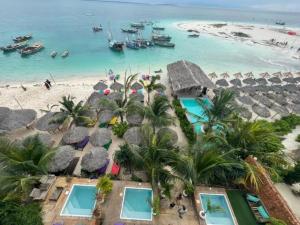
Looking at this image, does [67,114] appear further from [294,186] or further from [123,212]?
[294,186]

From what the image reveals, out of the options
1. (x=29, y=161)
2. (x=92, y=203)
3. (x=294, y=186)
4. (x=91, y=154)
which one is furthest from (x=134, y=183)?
(x=294, y=186)

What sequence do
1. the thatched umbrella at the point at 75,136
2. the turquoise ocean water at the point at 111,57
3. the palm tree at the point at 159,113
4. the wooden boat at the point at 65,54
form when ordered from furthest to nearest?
1. the wooden boat at the point at 65,54
2. the turquoise ocean water at the point at 111,57
3. the thatched umbrella at the point at 75,136
4. the palm tree at the point at 159,113

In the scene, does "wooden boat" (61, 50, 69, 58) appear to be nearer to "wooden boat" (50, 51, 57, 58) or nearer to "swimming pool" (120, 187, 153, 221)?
"wooden boat" (50, 51, 57, 58)

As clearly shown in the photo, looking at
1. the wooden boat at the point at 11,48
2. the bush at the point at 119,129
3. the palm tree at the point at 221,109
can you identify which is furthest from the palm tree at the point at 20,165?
the wooden boat at the point at 11,48

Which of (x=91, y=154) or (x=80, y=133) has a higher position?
(x=80, y=133)

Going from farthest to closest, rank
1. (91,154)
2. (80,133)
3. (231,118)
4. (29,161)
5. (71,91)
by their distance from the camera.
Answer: (71,91) < (80,133) < (231,118) < (91,154) < (29,161)

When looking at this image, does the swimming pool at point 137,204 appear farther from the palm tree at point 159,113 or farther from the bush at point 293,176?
the bush at point 293,176

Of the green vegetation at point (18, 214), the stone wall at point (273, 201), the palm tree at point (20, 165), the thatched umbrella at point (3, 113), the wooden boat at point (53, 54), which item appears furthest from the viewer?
the wooden boat at point (53, 54)

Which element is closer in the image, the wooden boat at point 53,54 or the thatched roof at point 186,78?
the thatched roof at point 186,78
